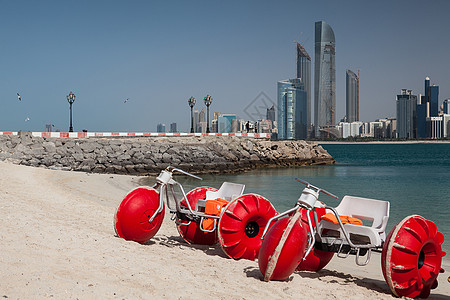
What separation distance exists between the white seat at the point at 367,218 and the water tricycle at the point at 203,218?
1235 millimetres

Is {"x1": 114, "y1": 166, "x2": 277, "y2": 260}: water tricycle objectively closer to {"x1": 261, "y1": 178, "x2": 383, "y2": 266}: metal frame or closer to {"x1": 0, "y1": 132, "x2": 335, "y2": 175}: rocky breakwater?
{"x1": 261, "y1": 178, "x2": 383, "y2": 266}: metal frame

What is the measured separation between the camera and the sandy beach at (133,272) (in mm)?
4355

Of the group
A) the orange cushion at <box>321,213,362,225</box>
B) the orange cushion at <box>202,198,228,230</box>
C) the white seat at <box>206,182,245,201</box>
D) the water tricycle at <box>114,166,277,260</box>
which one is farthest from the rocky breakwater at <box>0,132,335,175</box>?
the orange cushion at <box>321,213,362,225</box>

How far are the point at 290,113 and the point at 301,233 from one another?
147092mm

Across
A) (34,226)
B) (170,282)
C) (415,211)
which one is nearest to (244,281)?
(170,282)

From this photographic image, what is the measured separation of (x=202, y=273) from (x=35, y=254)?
6.80 feet

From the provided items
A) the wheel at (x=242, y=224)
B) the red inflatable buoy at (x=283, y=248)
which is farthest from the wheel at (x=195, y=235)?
the red inflatable buoy at (x=283, y=248)

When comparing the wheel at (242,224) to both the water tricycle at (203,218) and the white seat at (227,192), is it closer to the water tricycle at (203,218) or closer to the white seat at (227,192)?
the water tricycle at (203,218)

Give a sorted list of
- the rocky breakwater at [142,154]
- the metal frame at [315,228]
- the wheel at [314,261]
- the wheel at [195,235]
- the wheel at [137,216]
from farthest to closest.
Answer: the rocky breakwater at [142,154] < the wheel at [195,235] < the wheel at [137,216] < the wheel at [314,261] < the metal frame at [315,228]

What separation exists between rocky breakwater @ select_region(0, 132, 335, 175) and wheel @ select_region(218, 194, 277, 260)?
25108mm

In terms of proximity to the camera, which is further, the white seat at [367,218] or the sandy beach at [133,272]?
the white seat at [367,218]

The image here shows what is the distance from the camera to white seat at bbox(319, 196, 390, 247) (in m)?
5.68

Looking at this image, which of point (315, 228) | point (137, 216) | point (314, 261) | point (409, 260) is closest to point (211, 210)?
point (137, 216)

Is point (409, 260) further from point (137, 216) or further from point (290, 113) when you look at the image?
point (290, 113)
